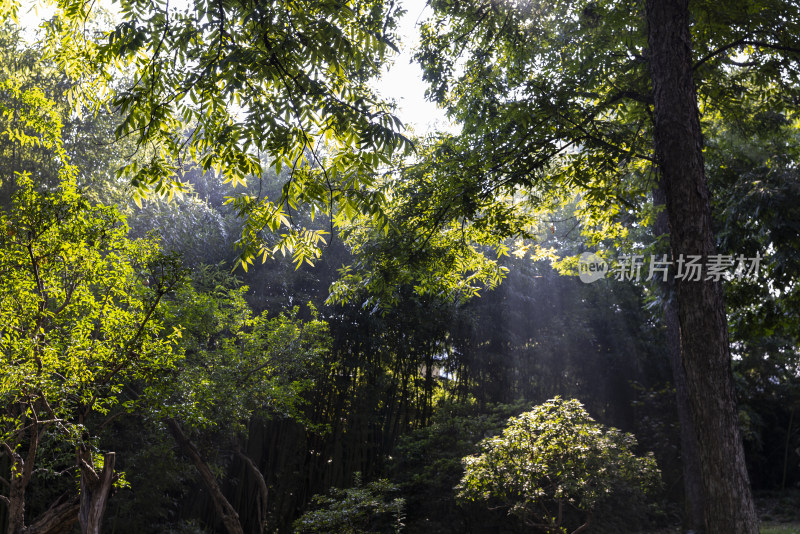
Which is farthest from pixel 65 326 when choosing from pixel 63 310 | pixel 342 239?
pixel 342 239

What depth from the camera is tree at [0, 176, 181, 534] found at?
11.8ft

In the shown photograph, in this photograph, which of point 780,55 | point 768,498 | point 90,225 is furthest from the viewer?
point 768,498

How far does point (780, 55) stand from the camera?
4.12m

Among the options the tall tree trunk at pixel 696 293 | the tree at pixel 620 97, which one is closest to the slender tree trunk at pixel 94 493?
the tree at pixel 620 97

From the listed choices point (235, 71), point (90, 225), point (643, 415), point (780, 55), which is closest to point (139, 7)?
point (235, 71)

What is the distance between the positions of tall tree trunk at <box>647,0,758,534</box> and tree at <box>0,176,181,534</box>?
325cm

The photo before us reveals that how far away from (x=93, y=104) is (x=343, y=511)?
4.16m

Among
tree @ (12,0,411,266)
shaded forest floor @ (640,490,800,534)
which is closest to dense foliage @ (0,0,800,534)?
tree @ (12,0,411,266)

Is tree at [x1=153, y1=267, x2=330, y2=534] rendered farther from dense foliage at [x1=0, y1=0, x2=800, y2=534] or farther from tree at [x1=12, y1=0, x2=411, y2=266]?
Result: tree at [x1=12, y1=0, x2=411, y2=266]

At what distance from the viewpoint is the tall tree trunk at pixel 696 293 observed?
269 centimetres

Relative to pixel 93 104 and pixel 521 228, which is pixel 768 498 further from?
pixel 93 104

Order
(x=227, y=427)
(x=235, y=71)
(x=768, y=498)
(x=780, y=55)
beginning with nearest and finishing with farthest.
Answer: (x=235, y=71) < (x=780, y=55) < (x=227, y=427) < (x=768, y=498)

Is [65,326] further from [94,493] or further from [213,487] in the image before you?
[213,487]

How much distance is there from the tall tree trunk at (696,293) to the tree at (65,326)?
10.7 feet
